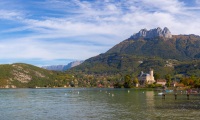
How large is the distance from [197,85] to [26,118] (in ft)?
516

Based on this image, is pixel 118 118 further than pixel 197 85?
No

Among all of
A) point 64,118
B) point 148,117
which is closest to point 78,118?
point 64,118

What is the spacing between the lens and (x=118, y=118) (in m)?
56.9

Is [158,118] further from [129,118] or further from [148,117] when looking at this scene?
[129,118]

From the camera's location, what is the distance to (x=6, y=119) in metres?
57.1

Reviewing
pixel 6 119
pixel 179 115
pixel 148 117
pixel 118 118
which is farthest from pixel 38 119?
pixel 179 115

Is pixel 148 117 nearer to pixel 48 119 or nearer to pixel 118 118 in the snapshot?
pixel 118 118

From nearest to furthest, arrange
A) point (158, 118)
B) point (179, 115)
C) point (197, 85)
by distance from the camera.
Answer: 1. point (158, 118)
2. point (179, 115)
3. point (197, 85)

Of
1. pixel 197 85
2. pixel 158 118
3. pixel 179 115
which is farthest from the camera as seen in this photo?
pixel 197 85

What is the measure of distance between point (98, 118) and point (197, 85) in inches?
5952

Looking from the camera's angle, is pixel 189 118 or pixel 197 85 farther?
pixel 197 85

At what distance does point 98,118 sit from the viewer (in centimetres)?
5694

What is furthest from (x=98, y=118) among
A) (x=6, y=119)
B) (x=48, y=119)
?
(x=6, y=119)

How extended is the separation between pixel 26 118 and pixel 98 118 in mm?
14946
